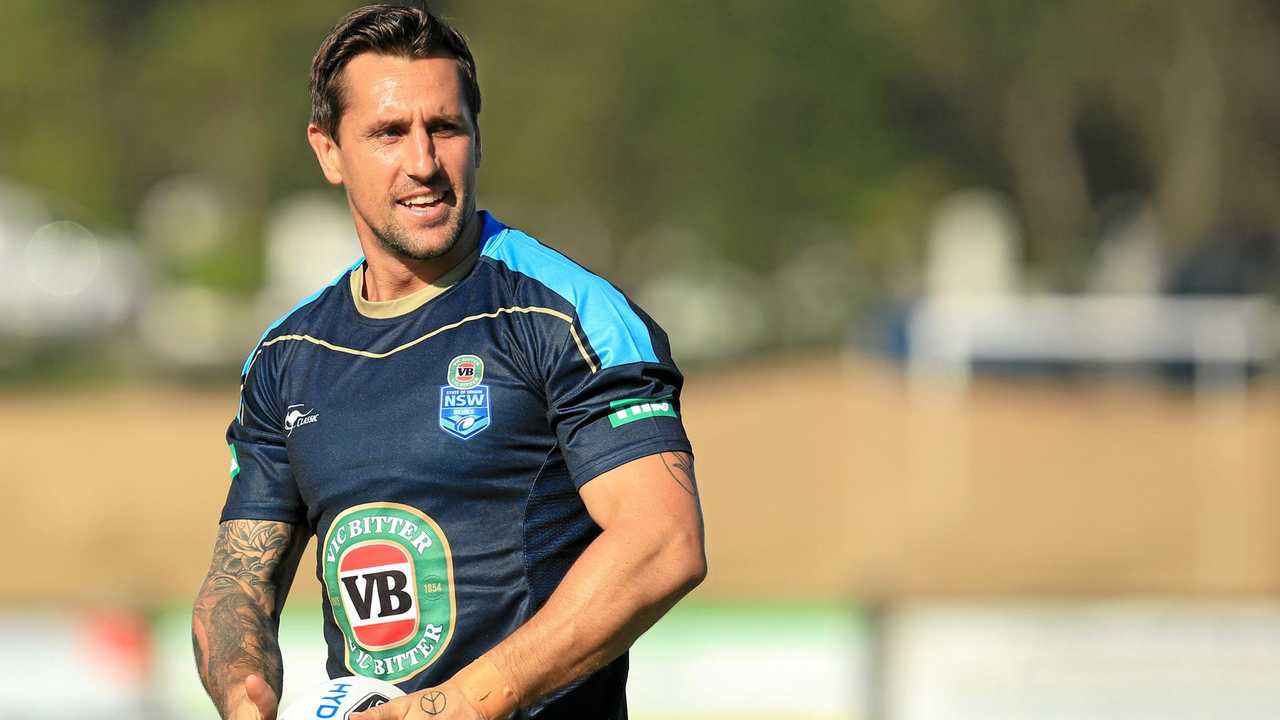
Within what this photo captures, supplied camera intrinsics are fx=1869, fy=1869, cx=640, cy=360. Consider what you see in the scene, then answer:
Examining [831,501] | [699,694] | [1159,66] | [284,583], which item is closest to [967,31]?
[1159,66]

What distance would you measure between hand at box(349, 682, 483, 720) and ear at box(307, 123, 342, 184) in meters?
1.03

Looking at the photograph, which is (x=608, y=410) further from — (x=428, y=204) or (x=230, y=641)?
(x=230, y=641)

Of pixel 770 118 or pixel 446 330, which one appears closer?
pixel 446 330

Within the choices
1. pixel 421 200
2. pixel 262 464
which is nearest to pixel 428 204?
pixel 421 200

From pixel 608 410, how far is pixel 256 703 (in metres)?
0.86

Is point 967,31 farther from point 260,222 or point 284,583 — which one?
point 284,583

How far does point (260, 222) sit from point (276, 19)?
912 cm

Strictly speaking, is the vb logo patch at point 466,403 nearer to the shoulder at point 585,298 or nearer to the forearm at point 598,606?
the shoulder at point 585,298

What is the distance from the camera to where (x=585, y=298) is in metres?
3.39

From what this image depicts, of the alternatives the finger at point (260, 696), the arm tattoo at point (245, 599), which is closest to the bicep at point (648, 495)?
the finger at point (260, 696)

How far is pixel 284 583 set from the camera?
12.6ft

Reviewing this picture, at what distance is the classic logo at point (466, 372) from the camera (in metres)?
3.39

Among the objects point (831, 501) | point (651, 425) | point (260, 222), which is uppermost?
point (260, 222)

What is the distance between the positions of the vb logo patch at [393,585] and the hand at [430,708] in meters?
0.25
